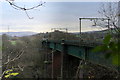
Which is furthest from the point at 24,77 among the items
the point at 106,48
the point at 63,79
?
the point at 106,48

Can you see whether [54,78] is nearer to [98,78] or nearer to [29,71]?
[29,71]

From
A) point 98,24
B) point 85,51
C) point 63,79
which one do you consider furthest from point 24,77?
point 98,24

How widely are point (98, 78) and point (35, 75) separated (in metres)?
15.4

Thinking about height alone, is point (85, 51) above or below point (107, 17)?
below

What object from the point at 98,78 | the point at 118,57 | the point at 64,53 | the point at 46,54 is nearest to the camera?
the point at 118,57

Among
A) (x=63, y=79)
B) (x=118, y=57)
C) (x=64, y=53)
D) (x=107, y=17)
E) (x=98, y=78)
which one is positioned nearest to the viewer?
(x=118, y=57)

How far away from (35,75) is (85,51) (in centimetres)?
1445

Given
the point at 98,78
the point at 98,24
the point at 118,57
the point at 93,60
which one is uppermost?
the point at 98,24

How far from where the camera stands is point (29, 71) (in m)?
24.5

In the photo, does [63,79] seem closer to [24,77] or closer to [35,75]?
[35,75]

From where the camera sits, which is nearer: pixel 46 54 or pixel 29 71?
pixel 29 71

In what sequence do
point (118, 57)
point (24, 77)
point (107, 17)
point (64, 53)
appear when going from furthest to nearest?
point (24, 77) → point (64, 53) → point (107, 17) → point (118, 57)

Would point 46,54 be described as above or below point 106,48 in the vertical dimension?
below

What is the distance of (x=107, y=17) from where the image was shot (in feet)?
30.4
